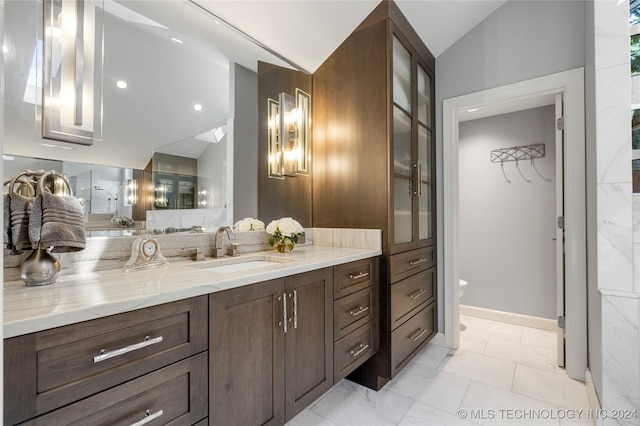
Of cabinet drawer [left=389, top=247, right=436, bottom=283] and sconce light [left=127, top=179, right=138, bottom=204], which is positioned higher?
sconce light [left=127, top=179, right=138, bottom=204]

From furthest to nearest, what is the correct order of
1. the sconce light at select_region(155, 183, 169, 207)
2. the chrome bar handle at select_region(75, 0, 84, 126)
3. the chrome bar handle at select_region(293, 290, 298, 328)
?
the sconce light at select_region(155, 183, 169, 207), the chrome bar handle at select_region(293, 290, 298, 328), the chrome bar handle at select_region(75, 0, 84, 126)

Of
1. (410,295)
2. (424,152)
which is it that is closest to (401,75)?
(424,152)

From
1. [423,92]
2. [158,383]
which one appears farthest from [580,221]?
[158,383]

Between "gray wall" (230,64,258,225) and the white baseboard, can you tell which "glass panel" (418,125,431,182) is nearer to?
"gray wall" (230,64,258,225)

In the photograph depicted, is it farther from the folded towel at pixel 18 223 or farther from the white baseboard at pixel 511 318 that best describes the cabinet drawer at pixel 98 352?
the white baseboard at pixel 511 318

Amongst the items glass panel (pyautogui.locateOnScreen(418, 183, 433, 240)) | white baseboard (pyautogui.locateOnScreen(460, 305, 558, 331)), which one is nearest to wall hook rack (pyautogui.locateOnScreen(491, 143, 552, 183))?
glass panel (pyautogui.locateOnScreen(418, 183, 433, 240))

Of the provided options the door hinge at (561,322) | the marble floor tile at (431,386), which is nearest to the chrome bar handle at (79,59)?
the marble floor tile at (431,386)

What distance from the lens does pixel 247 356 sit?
46.6 inches

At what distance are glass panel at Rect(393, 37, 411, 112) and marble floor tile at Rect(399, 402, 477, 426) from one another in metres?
1.95

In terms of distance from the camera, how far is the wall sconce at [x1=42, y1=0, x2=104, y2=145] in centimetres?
122

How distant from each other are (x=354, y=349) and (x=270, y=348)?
0.68 metres

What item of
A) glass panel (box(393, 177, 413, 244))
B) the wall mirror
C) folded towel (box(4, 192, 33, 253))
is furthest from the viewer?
glass panel (box(393, 177, 413, 244))

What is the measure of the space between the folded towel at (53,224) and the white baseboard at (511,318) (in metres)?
3.59

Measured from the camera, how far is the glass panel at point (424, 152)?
2496mm
